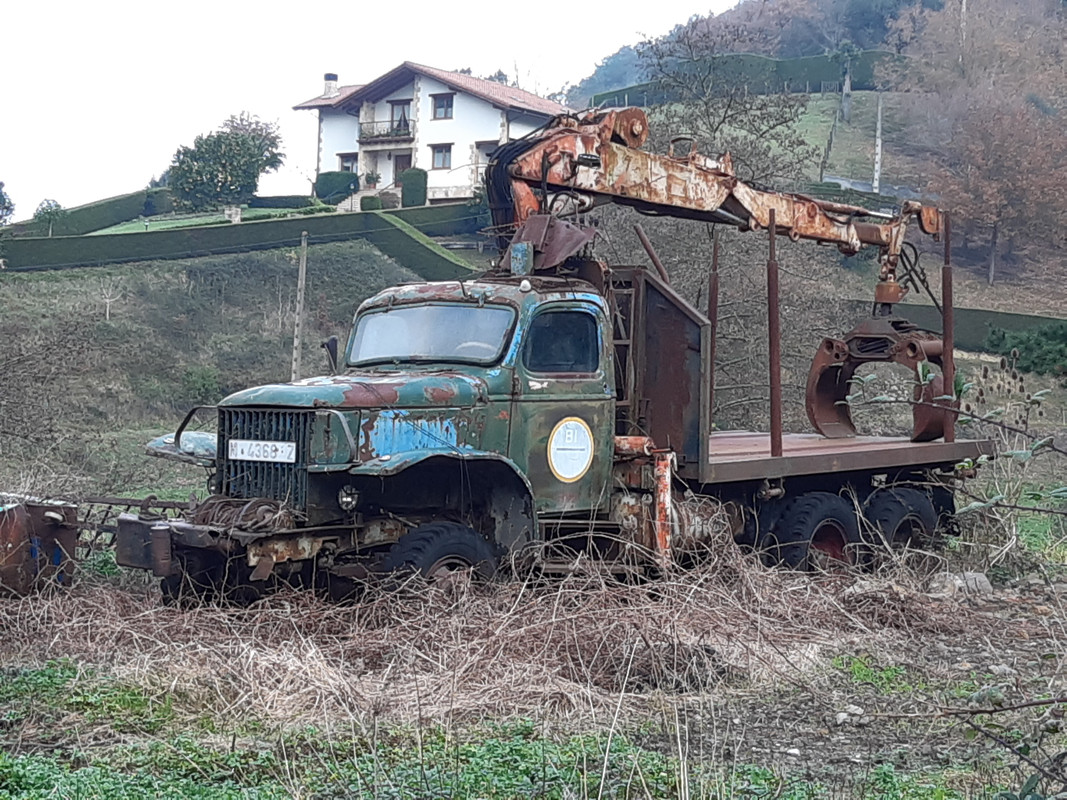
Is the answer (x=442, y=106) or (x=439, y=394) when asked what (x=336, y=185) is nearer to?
(x=442, y=106)

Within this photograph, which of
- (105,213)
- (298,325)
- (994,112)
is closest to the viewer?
(298,325)

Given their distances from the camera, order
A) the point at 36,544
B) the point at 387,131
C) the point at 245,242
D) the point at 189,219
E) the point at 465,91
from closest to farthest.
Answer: the point at 36,544 < the point at 245,242 < the point at 189,219 < the point at 465,91 < the point at 387,131

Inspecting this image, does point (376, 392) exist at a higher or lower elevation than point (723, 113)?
lower

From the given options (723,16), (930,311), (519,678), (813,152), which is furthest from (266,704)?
(723,16)

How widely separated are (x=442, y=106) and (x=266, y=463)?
147 feet

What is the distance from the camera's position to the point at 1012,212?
48.2m

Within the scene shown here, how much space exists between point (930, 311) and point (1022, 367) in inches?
1096

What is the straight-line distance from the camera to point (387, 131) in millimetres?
52344

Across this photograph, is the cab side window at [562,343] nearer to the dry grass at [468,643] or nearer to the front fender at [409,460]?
the front fender at [409,460]

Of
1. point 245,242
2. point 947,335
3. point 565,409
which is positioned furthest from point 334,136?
point 565,409

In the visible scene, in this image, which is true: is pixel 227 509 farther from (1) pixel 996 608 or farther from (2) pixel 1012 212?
(2) pixel 1012 212

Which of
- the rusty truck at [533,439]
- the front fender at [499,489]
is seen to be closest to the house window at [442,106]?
the rusty truck at [533,439]

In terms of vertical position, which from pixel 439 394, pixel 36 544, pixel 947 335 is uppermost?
pixel 947 335

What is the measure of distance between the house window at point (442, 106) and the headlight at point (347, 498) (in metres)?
44.5
